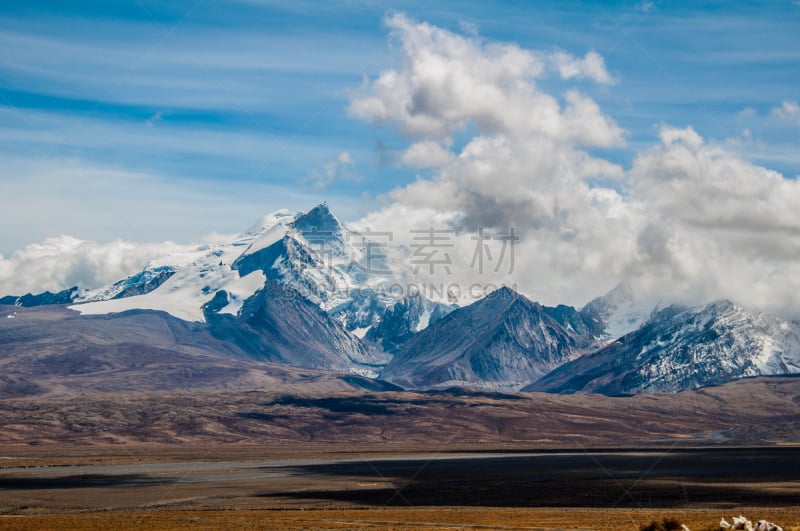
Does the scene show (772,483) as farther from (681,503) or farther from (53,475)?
(53,475)

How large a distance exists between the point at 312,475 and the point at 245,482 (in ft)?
71.9

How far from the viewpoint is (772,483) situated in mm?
152875

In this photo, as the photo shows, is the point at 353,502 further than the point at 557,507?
Yes

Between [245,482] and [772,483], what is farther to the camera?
[245,482]

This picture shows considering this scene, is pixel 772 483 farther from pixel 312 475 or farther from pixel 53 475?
pixel 53 475

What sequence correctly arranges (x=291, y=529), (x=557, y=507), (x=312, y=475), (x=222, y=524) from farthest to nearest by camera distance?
(x=312, y=475) → (x=557, y=507) → (x=222, y=524) → (x=291, y=529)

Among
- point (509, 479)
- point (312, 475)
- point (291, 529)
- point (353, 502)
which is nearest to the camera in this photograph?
point (291, 529)

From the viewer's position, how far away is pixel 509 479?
557 ft

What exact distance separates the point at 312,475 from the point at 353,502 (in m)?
58.4

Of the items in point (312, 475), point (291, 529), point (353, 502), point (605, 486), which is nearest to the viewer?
point (291, 529)

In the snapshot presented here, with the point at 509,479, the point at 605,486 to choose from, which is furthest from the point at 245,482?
the point at 605,486

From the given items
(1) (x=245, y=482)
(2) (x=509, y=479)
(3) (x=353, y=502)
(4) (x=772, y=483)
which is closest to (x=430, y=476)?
(2) (x=509, y=479)

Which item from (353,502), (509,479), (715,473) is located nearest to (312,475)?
(509,479)

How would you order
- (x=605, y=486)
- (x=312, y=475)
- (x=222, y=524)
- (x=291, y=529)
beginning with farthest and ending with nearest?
(x=312, y=475)
(x=605, y=486)
(x=222, y=524)
(x=291, y=529)
